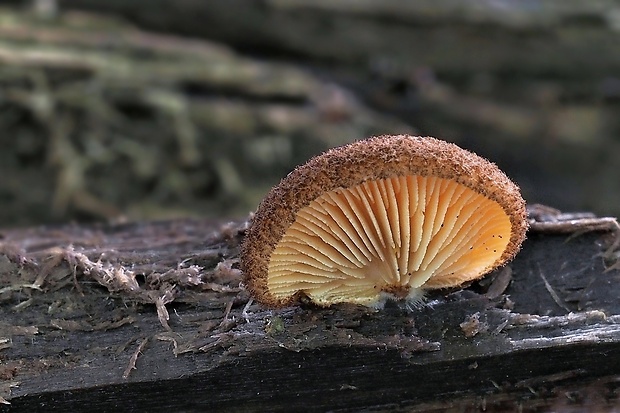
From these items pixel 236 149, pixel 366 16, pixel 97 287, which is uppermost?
pixel 366 16

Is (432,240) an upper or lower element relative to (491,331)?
upper

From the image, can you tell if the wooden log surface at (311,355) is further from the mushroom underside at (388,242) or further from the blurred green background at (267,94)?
the blurred green background at (267,94)

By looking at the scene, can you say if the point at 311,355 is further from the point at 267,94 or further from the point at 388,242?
the point at 267,94

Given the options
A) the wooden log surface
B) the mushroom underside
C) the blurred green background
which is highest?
the blurred green background

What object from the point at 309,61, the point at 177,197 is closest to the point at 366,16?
the point at 309,61

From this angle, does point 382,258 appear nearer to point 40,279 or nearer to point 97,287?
point 97,287

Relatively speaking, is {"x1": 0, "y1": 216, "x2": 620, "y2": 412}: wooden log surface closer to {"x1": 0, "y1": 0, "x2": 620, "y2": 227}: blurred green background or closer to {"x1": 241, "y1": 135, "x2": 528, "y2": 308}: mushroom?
{"x1": 241, "y1": 135, "x2": 528, "y2": 308}: mushroom

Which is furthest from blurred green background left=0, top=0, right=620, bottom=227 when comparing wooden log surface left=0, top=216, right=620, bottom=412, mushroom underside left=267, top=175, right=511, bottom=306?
mushroom underside left=267, top=175, right=511, bottom=306
